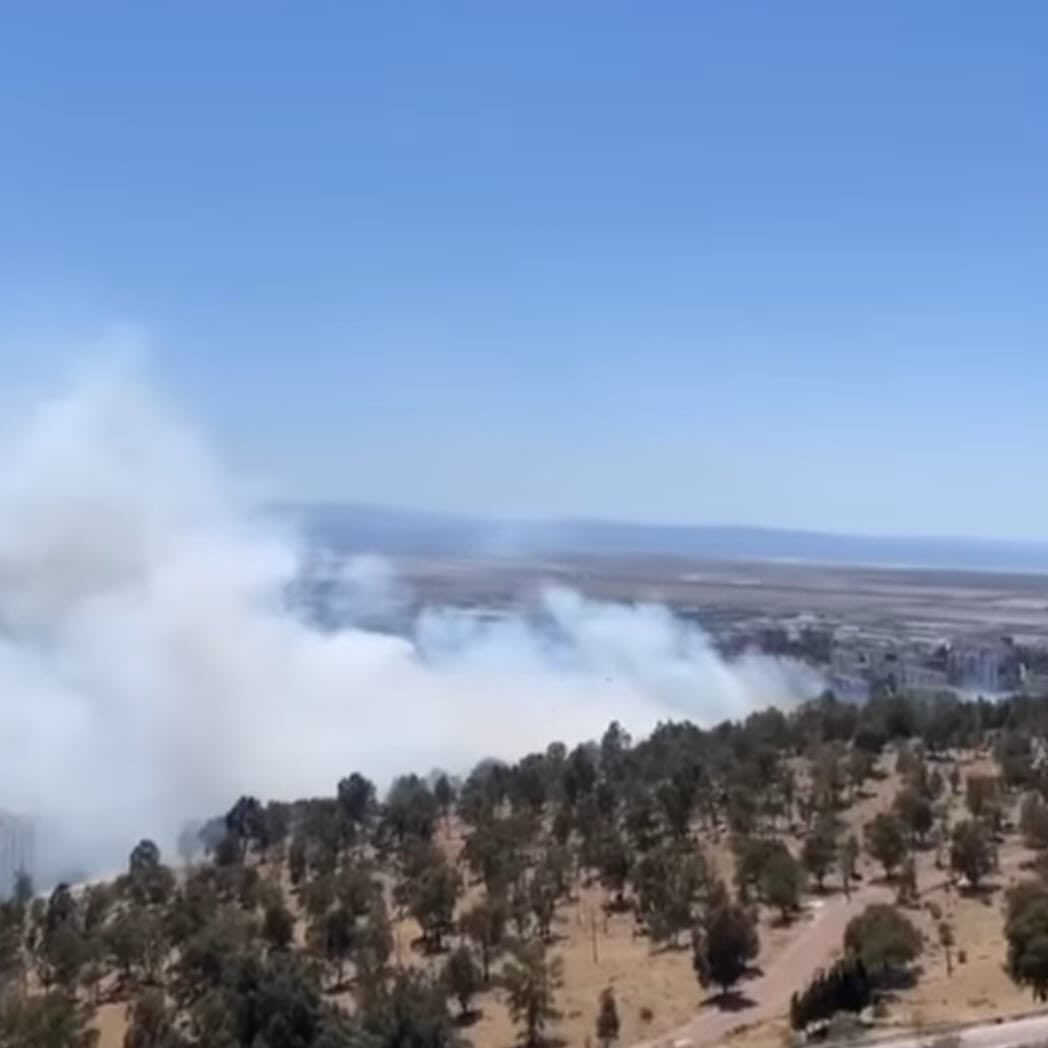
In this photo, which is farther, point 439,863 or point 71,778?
point 71,778

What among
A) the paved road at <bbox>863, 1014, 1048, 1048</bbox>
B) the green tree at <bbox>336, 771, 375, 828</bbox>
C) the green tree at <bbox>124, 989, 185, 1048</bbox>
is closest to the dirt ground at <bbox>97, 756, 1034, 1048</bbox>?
the green tree at <bbox>124, 989, 185, 1048</bbox>

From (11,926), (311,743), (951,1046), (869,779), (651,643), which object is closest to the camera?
(951,1046)

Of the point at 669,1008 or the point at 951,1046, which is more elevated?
the point at 951,1046

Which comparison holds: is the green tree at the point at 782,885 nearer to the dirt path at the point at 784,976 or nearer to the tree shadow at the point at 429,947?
the dirt path at the point at 784,976

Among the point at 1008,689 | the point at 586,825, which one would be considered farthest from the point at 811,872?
the point at 1008,689

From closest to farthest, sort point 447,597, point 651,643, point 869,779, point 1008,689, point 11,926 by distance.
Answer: point 11,926
point 869,779
point 1008,689
point 651,643
point 447,597

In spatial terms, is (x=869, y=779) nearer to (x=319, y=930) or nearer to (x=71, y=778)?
(x=319, y=930)

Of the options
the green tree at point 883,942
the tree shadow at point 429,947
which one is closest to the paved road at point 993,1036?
the green tree at point 883,942
